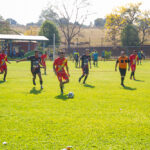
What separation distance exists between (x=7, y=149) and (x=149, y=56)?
51.9 meters

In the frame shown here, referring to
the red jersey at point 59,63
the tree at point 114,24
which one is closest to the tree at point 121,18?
the tree at point 114,24

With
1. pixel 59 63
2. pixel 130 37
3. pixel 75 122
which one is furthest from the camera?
pixel 130 37

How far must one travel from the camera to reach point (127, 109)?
27.5 ft

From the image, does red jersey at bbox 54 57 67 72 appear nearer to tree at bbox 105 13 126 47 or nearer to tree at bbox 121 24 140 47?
tree at bbox 121 24 140 47

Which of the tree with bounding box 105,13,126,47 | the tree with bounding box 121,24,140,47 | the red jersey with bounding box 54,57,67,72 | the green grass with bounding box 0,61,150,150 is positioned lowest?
the green grass with bounding box 0,61,150,150

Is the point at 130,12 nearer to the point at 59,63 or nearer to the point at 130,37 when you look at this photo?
the point at 130,37

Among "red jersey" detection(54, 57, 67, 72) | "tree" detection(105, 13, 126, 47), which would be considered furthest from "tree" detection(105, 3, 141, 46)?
"red jersey" detection(54, 57, 67, 72)

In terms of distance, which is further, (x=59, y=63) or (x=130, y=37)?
(x=130, y=37)

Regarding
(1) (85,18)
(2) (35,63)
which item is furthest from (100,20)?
(2) (35,63)

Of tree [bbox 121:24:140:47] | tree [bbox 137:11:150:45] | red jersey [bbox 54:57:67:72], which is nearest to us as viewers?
red jersey [bbox 54:57:67:72]

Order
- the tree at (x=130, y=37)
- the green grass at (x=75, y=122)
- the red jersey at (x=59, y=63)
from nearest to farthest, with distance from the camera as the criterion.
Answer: the green grass at (x=75, y=122) < the red jersey at (x=59, y=63) < the tree at (x=130, y=37)

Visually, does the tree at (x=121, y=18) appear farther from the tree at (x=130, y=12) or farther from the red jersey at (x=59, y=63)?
the red jersey at (x=59, y=63)

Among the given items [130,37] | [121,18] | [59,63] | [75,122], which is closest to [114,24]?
[121,18]

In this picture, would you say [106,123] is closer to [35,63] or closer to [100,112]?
[100,112]
